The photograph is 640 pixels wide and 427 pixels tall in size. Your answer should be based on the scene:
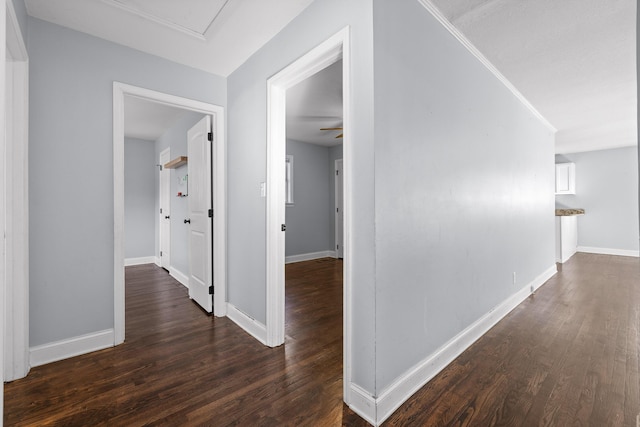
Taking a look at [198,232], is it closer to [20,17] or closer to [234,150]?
[234,150]

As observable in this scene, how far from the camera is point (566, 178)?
6.95 m

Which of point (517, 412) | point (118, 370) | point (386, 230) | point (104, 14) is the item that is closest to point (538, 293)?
point (517, 412)

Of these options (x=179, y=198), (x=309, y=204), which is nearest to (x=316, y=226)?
(x=309, y=204)

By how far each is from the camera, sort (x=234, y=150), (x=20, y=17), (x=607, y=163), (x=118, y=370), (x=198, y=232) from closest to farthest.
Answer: (x=20, y=17), (x=118, y=370), (x=234, y=150), (x=198, y=232), (x=607, y=163)

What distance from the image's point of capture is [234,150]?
9.01ft

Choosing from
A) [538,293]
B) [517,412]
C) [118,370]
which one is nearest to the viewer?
[517,412]

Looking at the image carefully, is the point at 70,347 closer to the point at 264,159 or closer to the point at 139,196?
the point at 264,159

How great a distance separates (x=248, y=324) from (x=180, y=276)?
222 cm

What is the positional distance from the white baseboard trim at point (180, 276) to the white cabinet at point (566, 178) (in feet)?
27.2

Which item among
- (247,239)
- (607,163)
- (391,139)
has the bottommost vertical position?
(247,239)

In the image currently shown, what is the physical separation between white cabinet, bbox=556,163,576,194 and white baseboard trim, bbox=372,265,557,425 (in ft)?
18.7

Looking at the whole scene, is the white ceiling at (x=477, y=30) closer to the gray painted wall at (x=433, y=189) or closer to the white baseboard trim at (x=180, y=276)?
the gray painted wall at (x=433, y=189)

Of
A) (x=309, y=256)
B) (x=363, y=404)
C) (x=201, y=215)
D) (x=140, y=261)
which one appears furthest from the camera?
(x=309, y=256)

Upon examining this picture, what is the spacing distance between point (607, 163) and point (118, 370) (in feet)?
30.4
